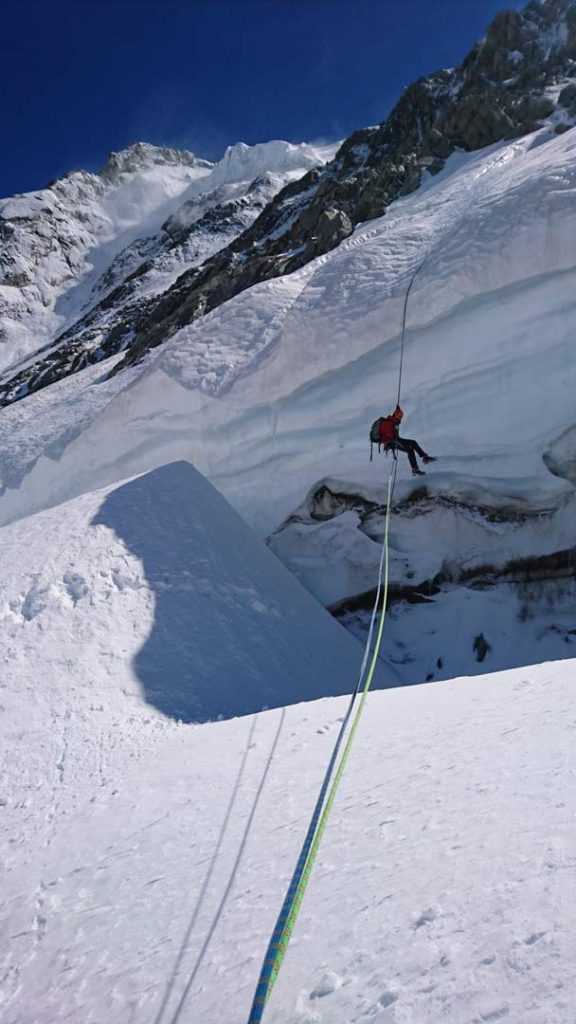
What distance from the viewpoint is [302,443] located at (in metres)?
8.42

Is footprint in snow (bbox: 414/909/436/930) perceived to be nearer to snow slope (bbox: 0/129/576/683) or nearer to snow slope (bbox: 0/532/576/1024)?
snow slope (bbox: 0/532/576/1024)

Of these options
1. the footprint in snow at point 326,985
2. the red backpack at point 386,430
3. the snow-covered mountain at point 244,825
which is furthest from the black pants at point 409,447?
the footprint in snow at point 326,985

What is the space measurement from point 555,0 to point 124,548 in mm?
23708

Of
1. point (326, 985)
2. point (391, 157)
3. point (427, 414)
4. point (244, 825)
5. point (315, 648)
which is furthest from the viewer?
point (391, 157)

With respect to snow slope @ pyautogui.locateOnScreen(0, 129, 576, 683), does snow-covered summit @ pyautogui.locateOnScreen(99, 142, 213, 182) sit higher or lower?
higher

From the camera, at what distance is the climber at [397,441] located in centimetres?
657

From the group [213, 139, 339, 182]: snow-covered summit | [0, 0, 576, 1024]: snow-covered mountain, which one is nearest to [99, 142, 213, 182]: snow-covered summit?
[213, 139, 339, 182]: snow-covered summit

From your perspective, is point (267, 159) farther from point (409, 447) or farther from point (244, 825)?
point (244, 825)

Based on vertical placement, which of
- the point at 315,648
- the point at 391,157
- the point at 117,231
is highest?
the point at 117,231

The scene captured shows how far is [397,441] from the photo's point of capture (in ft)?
22.2

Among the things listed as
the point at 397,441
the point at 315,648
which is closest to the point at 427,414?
the point at 397,441

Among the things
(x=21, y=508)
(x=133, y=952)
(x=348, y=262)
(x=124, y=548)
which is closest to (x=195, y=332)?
(x=348, y=262)

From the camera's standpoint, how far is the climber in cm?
657

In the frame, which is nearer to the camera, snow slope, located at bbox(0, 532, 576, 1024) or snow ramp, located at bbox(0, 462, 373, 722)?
snow slope, located at bbox(0, 532, 576, 1024)
